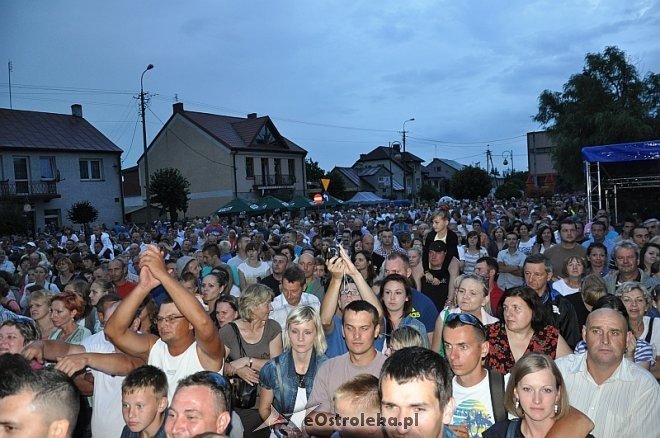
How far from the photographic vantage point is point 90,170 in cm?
3559

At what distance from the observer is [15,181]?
3166 cm

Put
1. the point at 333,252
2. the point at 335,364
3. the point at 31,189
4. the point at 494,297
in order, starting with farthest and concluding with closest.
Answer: the point at 31,189 → the point at 494,297 → the point at 333,252 → the point at 335,364

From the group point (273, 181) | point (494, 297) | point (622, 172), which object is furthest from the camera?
point (273, 181)

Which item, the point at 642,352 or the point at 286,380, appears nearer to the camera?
the point at 286,380

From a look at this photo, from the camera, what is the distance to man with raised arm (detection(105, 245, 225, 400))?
3.26 m

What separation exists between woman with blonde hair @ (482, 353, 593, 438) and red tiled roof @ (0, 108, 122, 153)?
3484 centimetres

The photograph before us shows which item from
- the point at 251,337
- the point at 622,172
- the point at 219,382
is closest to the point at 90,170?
the point at 622,172

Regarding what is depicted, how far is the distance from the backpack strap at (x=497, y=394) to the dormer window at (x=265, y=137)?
4368 cm

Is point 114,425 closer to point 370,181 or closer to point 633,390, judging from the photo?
point 633,390

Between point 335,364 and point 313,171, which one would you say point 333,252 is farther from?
point 313,171

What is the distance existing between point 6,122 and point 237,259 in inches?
1226

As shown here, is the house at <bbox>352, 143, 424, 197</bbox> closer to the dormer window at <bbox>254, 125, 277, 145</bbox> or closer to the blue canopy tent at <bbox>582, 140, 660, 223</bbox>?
the dormer window at <bbox>254, 125, 277, 145</bbox>

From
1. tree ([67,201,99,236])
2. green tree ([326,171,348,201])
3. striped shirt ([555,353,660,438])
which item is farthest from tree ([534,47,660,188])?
green tree ([326,171,348,201])

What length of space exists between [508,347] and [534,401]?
43.5 inches
